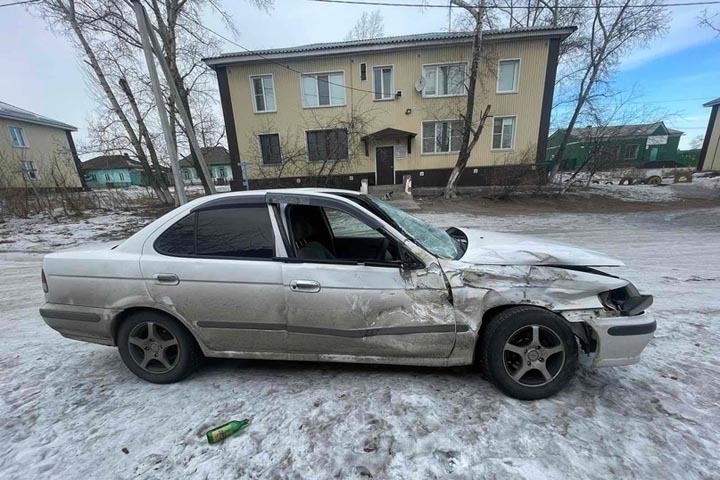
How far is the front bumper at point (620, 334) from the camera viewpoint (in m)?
2.05

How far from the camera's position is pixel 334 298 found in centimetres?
221

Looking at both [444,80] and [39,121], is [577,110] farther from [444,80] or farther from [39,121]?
[39,121]

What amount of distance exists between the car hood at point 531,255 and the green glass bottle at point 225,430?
1.92m

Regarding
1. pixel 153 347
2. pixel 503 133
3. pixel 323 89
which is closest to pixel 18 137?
pixel 323 89

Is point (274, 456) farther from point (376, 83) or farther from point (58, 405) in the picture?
point (376, 83)

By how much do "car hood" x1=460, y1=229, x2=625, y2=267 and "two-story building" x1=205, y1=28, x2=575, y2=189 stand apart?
16.1 metres

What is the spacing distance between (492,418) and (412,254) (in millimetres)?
1234


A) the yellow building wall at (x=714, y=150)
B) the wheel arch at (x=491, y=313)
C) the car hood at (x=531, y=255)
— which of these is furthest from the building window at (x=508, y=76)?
the yellow building wall at (x=714, y=150)

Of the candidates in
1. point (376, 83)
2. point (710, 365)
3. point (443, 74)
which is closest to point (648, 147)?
point (443, 74)

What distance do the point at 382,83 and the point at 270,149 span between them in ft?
26.1

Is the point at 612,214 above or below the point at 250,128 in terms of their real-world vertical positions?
below

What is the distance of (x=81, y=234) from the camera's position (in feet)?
32.0

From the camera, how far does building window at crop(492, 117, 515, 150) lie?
703 inches

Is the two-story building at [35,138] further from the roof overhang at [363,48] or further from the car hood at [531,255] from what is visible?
the car hood at [531,255]
